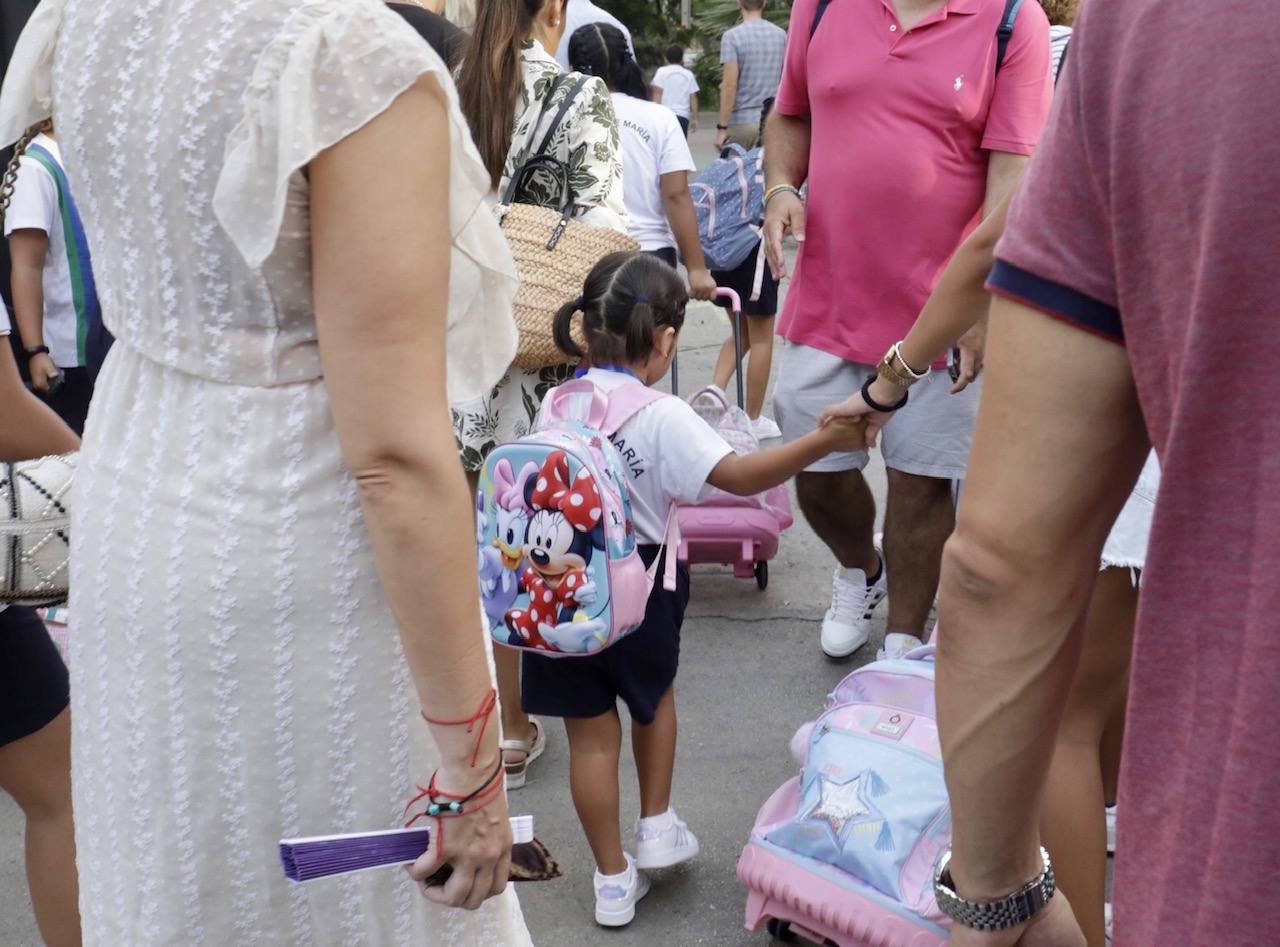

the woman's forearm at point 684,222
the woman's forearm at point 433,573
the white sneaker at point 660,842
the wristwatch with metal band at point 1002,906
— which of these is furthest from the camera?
the woman's forearm at point 684,222

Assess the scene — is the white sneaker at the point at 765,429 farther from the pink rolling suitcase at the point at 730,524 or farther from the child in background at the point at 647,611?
the child in background at the point at 647,611

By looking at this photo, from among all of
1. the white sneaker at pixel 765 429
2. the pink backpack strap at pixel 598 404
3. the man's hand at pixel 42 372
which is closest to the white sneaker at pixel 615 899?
the pink backpack strap at pixel 598 404

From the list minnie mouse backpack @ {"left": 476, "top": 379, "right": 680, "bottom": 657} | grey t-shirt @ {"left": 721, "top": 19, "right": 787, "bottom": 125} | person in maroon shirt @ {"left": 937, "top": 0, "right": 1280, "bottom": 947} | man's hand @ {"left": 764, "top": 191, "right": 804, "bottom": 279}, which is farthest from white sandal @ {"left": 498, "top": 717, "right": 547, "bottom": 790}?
grey t-shirt @ {"left": 721, "top": 19, "right": 787, "bottom": 125}

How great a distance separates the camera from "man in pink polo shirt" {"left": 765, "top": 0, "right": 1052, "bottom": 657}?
12.3ft

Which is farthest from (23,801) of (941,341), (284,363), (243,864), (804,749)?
(941,341)

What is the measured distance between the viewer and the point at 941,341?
2.62 metres

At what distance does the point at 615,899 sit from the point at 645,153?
331cm

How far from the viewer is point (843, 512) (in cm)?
433

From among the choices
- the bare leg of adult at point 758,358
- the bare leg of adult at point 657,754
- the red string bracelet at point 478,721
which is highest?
the red string bracelet at point 478,721

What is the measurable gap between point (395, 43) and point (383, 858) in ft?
3.05

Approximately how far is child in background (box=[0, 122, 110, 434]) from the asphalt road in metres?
1.54

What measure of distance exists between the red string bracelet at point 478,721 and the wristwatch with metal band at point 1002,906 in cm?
55

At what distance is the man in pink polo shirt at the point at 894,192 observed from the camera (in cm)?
374

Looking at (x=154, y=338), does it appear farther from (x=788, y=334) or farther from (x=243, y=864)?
(x=788, y=334)
